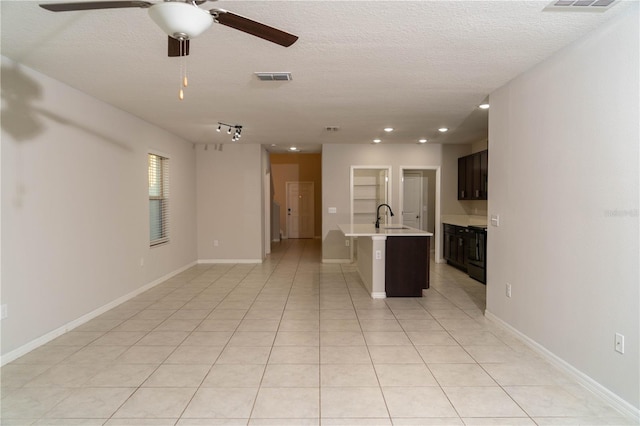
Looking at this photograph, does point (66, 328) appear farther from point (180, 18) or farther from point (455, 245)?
point (455, 245)

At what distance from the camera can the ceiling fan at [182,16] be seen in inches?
60.4

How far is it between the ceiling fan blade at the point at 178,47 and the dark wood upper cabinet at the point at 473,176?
17.3 ft

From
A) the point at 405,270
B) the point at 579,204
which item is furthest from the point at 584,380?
the point at 405,270

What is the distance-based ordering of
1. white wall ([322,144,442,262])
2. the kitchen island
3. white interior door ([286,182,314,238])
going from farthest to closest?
white interior door ([286,182,314,238]), white wall ([322,144,442,262]), the kitchen island

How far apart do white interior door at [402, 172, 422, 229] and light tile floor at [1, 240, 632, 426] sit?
3.88m

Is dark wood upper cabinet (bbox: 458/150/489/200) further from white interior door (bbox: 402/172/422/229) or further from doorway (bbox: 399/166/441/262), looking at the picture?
white interior door (bbox: 402/172/422/229)

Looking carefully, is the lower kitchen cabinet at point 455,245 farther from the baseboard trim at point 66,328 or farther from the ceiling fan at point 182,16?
the ceiling fan at point 182,16

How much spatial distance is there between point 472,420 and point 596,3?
96.9 inches

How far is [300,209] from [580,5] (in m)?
10.8

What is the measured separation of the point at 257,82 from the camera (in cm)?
356

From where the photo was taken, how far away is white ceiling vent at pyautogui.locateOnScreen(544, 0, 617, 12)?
6.91ft

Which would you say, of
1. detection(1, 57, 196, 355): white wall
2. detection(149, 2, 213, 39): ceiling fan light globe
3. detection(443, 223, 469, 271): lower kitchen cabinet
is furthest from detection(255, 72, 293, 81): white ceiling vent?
detection(443, 223, 469, 271): lower kitchen cabinet

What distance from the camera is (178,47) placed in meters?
1.93

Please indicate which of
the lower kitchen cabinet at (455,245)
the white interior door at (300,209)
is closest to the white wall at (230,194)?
the lower kitchen cabinet at (455,245)
